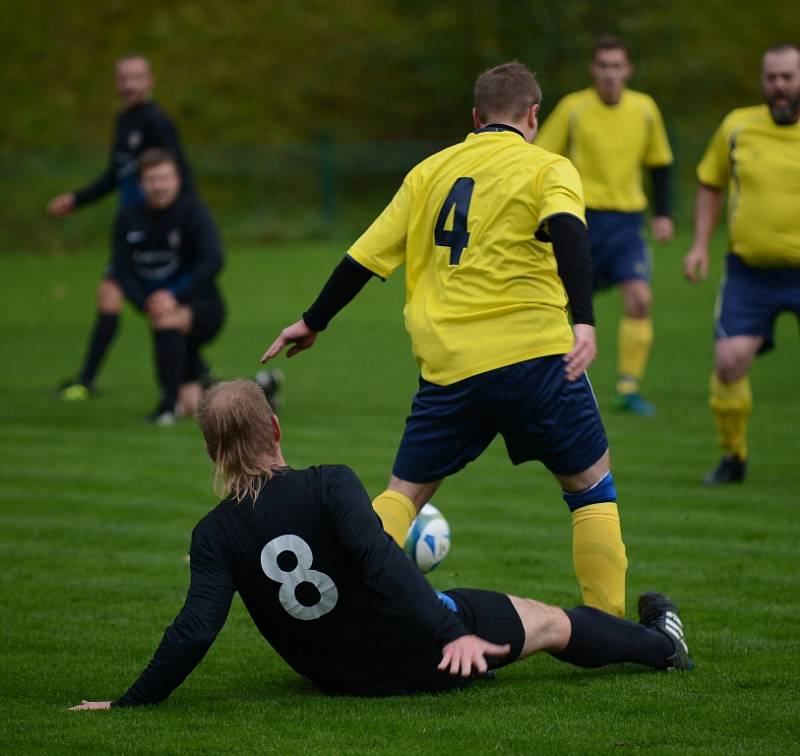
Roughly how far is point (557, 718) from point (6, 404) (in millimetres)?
8200

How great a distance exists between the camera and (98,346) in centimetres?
1205

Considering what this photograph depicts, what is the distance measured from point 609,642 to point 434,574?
179 cm

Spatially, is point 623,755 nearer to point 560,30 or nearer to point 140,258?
point 140,258

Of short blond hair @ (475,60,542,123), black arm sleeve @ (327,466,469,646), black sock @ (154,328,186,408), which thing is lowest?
black arm sleeve @ (327,466,469,646)

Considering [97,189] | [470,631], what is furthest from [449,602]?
[97,189]

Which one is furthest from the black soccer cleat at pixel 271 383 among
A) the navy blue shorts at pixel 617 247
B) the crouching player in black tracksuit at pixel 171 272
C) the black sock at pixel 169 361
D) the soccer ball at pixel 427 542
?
the soccer ball at pixel 427 542

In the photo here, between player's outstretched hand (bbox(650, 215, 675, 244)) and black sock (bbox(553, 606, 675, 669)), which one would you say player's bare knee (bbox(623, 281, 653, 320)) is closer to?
player's outstretched hand (bbox(650, 215, 675, 244))

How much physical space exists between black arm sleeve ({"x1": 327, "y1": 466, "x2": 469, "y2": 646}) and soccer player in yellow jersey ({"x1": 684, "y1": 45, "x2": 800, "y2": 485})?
163 inches

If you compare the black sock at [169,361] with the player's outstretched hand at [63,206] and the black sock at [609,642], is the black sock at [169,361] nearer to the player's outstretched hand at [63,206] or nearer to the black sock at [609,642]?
the player's outstretched hand at [63,206]

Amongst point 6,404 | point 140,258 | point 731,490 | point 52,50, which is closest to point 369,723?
point 731,490

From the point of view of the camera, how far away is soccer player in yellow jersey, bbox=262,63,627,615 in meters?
4.92

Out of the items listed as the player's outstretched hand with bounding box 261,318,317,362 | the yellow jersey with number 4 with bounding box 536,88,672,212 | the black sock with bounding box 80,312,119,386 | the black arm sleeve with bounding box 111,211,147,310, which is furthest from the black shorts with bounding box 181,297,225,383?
the player's outstretched hand with bounding box 261,318,317,362

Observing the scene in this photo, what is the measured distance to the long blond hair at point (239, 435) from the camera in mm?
4309

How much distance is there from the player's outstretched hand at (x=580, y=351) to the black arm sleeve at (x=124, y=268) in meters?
6.74
